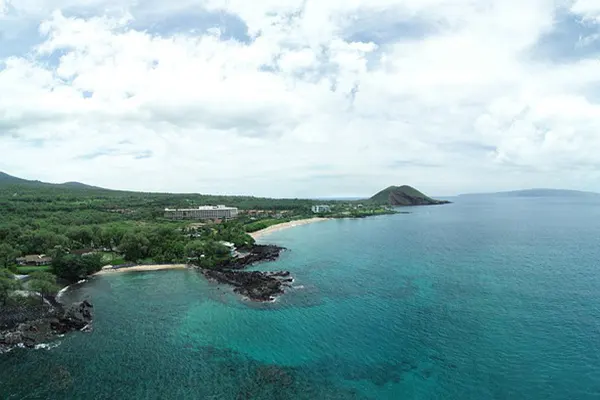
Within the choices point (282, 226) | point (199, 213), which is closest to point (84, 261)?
point (282, 226)

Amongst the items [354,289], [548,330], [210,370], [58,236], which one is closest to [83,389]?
[210,370]

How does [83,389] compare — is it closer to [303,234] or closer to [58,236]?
[58,236]

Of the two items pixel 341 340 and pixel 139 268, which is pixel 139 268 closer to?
pixel 139 268

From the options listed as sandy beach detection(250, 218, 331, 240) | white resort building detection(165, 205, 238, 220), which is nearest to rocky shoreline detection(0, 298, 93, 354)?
sandy beach detection(250, 218, 331, 240)

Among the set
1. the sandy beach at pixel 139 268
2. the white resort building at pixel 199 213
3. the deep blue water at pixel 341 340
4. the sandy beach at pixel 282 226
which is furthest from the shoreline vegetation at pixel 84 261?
the white resort building at pixel 199 213

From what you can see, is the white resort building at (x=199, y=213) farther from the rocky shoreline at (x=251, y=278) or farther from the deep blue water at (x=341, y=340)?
the deep blue water at (x=341, y=340)
